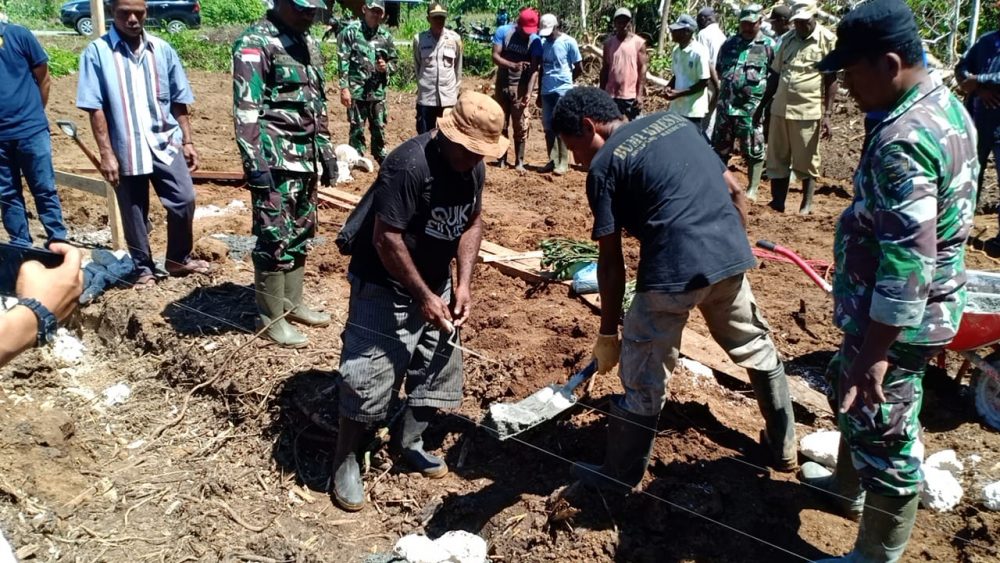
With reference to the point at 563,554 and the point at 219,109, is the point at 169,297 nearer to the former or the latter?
the point at 563,554

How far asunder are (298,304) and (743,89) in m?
5.63

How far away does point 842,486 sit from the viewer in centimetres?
365

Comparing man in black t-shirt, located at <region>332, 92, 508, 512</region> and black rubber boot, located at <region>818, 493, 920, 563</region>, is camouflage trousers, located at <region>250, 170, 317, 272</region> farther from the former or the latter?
black rubber boot, located at <region>818, 493, 920, 563</region>

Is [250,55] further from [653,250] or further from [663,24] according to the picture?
[663,24]

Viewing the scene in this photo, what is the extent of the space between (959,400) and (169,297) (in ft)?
17.7

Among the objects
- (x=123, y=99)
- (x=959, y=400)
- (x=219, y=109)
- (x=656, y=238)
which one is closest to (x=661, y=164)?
(x=656, y=238)

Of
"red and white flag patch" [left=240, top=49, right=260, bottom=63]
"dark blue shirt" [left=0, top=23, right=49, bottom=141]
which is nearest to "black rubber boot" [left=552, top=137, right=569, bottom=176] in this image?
"dark blue shirt" [left=0, top=23, right=49, bottom=141]

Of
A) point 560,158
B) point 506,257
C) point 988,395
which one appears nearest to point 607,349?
point 988,395

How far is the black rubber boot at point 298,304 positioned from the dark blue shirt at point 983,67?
→ 19.0ft

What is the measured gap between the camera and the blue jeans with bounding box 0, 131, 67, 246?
20.5 ft

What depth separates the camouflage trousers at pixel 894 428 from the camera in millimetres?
2885

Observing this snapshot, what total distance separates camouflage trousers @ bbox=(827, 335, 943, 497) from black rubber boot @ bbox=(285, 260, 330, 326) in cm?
357

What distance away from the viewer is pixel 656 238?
331 cm

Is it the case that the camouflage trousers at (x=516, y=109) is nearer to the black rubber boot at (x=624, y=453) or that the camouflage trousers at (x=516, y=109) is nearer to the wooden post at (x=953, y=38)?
the wooden post at (x=953, y=38)
